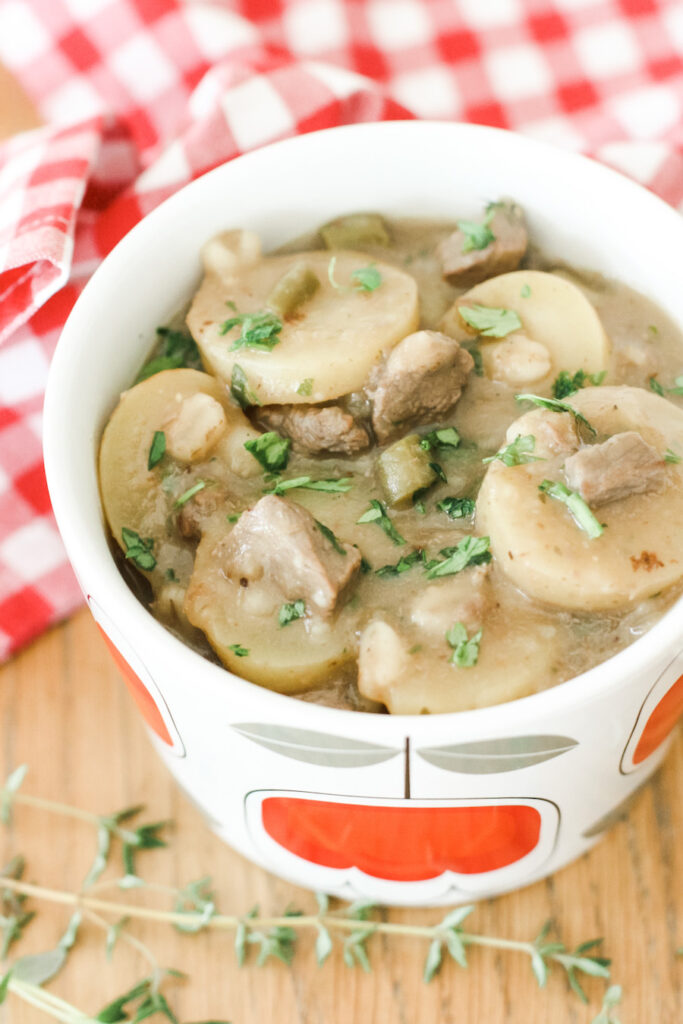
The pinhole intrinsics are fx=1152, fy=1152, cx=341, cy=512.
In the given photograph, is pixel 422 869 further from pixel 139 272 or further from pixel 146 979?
pixel 139 272

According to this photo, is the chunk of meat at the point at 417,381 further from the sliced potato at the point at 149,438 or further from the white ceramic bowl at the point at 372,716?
the white ceramic bowl at the point at 372,716

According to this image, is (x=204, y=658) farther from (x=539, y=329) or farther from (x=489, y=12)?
(x=489, y=12)

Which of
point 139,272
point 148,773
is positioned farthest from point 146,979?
point 139,272

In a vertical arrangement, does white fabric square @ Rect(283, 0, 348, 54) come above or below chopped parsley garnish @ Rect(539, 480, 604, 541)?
above

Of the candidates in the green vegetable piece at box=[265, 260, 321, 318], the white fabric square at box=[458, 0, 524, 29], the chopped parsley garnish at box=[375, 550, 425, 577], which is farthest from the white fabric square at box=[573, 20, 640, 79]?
the chopped parsley garnish at box=[375, 550, 425, 577]

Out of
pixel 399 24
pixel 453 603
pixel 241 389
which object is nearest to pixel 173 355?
pixel 241 389

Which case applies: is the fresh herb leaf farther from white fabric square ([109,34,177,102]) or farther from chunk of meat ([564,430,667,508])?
white fabric square ([109,34,177,102])
